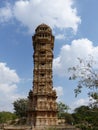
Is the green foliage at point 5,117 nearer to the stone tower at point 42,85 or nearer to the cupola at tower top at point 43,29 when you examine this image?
the stone tower at point 42,85

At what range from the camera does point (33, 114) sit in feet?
190

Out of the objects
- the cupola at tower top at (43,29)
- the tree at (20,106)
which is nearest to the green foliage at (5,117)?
the tree at (20,106)

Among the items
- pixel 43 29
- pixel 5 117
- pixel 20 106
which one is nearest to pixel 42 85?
pixel 43 29

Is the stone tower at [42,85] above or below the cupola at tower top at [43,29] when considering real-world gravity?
below

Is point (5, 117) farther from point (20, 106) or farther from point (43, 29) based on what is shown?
point (43, 29)

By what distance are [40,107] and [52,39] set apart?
14.5 m

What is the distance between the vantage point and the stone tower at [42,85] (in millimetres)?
57719

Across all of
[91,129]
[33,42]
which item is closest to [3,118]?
[33,42]

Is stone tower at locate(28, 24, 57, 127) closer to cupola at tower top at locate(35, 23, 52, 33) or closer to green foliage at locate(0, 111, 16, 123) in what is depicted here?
cupola at tower top at locate(35, 23, 52, 33)

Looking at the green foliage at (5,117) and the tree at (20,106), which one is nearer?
the tree at (20,106)

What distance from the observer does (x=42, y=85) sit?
6022 cm

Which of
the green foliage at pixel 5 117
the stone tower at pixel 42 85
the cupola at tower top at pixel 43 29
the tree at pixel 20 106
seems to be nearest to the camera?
the stone tower at pixel 42 85

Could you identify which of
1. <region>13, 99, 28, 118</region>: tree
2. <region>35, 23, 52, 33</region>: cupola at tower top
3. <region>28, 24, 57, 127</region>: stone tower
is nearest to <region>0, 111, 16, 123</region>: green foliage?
<region>13, 99, 28, 118</region>: tree

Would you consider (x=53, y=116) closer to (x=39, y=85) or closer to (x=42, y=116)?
(x=42, y=116)
